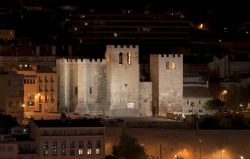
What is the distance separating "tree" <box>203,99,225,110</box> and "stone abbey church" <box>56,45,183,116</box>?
4.70 ft

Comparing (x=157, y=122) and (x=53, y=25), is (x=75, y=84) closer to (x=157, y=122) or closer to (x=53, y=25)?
(x=157, y=122)

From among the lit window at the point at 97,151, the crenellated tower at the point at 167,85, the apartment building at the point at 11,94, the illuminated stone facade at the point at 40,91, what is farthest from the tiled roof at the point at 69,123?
the illuminated stone facade at the point at 40,91

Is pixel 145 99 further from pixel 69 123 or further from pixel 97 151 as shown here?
pixel 97 151

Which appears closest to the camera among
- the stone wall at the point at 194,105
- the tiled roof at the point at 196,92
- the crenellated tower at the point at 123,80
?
the crenellated tower at the point at 123,80

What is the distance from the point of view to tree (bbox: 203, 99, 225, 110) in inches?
2384

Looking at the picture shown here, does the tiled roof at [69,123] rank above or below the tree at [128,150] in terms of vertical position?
above

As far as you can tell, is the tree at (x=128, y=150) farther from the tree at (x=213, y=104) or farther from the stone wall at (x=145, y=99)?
the tree at (x=213, y=104)

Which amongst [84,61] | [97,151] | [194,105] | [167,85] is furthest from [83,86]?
[97,151]

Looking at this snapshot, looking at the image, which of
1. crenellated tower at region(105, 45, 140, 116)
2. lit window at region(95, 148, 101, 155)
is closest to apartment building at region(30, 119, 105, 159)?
lit window at region(95, 148, 101, 155)

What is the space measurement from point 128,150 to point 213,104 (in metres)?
10.3

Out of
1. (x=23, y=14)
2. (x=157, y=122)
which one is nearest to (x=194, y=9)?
(x=23, y=14)

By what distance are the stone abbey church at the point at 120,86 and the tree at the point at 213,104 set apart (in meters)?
1.43

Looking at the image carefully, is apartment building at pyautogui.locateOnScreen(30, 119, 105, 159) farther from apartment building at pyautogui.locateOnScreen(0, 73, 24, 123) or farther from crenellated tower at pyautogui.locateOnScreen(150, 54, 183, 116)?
crenellated tower at pyautogui.locateOnScreen(150, 54, 183, 116)

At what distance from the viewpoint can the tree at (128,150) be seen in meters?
51.2
